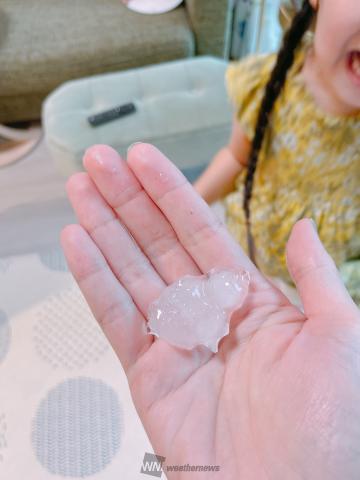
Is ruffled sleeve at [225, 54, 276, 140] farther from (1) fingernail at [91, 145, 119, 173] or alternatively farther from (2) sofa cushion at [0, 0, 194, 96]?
(2) sofa cushion at [0, 0, 194, 96]

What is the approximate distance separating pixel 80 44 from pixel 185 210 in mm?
951

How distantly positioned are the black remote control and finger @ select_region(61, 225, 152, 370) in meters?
0.59

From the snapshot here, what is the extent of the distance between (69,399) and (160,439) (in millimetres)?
509

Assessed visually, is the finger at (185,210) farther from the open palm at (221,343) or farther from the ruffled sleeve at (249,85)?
the ruffled sleeve at (249,85)

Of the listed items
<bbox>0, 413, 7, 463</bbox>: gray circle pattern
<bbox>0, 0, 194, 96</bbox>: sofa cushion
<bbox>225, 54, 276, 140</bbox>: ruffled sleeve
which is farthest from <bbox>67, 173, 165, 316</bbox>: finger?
<bbox>0, 0, 194, 96</bbox>: sofa cushion

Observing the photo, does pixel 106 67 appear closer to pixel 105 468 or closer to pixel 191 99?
pixel 191 99

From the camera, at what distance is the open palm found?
0.51 metres

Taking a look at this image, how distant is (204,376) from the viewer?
61 cm

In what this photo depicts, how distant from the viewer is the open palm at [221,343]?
1.67ft

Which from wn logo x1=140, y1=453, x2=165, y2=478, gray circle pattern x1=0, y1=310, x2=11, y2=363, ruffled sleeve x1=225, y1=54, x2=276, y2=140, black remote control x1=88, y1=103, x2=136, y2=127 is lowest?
wn logo x1=140, y1=453, x2=165, y2=478

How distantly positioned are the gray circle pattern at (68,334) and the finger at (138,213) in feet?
1.53

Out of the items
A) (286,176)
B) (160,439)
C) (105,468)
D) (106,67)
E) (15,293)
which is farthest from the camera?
(106,67)

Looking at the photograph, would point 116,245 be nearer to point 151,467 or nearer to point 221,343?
point 221,343

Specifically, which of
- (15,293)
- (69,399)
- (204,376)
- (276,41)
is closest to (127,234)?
(204,376)
